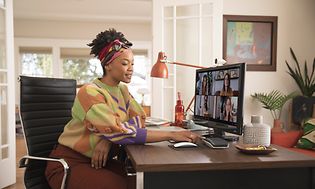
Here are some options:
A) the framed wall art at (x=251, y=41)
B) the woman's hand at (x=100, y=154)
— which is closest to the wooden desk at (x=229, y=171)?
the woman's hand at (x=100, y=154)

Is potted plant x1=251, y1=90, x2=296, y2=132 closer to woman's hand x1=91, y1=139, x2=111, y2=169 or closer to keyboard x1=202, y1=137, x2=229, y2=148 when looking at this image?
keyboard x1=202, y1=137, x2=229, y2=148

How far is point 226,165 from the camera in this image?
1.01 m

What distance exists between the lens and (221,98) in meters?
1.44

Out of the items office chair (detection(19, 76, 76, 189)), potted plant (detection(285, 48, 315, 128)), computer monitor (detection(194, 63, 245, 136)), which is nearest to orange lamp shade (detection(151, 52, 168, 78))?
computer monitor (detection(194, 63, 245, 136))

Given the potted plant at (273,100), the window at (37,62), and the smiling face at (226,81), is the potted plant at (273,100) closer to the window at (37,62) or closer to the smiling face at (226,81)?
the smiling face at (226,81)

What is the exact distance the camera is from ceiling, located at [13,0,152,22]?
18.2 ft

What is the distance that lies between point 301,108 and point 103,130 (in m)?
2.99

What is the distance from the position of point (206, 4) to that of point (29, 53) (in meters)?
5.26

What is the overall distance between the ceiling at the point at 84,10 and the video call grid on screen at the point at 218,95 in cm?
375

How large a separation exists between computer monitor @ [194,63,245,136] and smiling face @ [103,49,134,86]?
0.44 metres

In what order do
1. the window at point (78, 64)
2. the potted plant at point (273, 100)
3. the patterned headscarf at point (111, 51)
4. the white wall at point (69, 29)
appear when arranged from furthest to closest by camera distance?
the window at point (78, 64) < the white wall at point (69, 29) < the potted plant at point (273, 100) < the patterned headscarf at point (111, 51)

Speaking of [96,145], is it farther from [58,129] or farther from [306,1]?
[306,1]

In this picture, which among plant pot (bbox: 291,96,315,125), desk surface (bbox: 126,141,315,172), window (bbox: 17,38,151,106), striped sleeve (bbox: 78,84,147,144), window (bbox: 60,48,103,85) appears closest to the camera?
desk surface (bbox: 126,141,315,172)

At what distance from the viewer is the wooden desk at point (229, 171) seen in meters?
1.03
